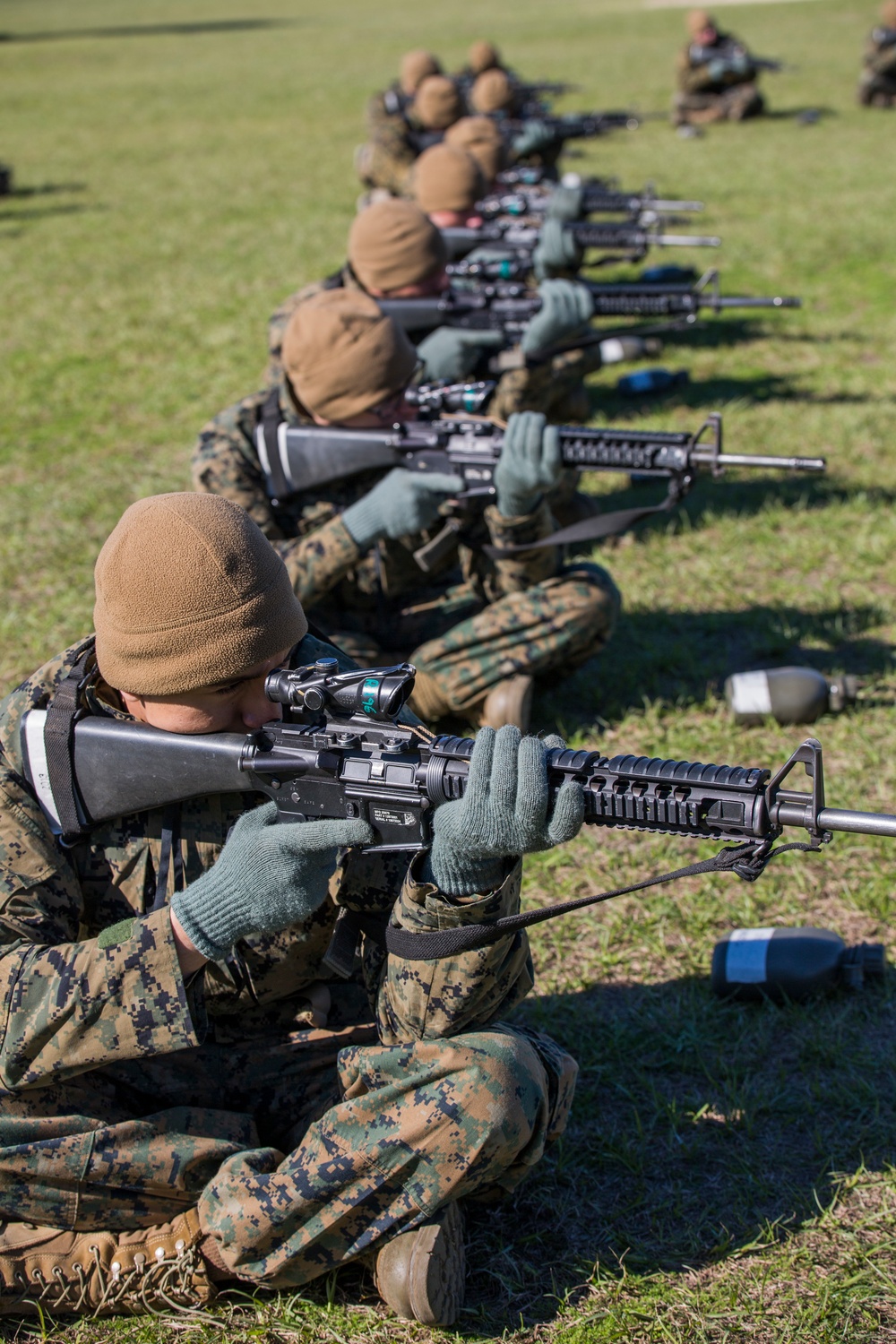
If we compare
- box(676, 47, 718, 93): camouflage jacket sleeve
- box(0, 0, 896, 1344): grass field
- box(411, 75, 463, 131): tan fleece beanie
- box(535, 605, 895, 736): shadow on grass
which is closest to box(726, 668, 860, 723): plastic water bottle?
box(0, 0, 896, 1344): grass field

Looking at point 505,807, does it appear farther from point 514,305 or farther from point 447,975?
point 514,305

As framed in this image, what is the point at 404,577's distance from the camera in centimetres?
570

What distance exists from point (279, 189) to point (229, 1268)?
59.6 ft

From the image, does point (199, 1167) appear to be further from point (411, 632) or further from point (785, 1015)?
point (411, 632)

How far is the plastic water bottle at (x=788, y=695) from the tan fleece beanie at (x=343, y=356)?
1986 mm

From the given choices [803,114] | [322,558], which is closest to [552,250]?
[322,558]

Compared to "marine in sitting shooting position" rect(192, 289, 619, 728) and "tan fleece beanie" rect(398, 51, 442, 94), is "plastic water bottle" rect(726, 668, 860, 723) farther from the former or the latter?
"tan fleece beanie" rect(398, 51, 442, 94)

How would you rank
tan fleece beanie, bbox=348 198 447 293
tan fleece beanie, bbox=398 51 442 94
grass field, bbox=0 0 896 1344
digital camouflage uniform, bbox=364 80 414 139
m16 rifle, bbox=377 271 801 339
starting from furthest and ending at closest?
tan fleece beanie, bbox=398 51 442 94 < digital camouflage uniform, bbox=364 80 414 139 < m16 rifle, bbox=377 271 801 339 < tan fleece beanie, bbox=348 198 447 293 < grass field, bbox=0 0 896 1344

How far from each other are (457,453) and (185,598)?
2.63 metres

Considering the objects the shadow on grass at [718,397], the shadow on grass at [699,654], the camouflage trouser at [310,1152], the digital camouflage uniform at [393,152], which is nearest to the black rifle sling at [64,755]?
the camouflage trouser at [310,1152]

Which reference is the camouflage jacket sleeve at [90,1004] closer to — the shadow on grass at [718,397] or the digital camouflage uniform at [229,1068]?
the digital camouflage uniform at [229,1068]

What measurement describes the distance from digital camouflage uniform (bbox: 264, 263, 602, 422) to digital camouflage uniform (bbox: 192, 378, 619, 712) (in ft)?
3.92

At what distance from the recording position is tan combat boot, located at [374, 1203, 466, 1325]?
9.27ft

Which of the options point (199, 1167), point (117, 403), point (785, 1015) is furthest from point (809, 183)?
point (199, 1167)
